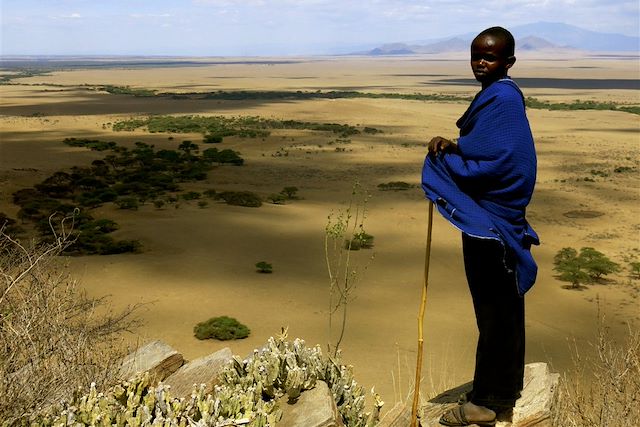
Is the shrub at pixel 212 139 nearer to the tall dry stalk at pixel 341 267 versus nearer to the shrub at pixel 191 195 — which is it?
the shrub at pixel 191 195

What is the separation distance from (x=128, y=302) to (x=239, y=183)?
13315 millimetres

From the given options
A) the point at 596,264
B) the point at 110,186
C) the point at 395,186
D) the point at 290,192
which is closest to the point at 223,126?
→ the point at 110,186

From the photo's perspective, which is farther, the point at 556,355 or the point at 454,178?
the point at 556,355

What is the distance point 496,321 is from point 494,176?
0.92 m

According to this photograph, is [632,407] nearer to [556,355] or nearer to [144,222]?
[556,355]

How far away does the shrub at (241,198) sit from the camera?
20.3m

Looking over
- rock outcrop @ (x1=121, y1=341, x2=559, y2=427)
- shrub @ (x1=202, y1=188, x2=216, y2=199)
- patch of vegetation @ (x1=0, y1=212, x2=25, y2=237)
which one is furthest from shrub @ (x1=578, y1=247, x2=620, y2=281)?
patch of vegetation @ (x1=0, y1=212, x2=25, y2=237)

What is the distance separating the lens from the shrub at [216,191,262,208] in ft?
66.6

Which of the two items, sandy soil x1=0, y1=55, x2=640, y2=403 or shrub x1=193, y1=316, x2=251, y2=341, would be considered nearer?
shrub x1=193, y1=316, x2=251, y2=341

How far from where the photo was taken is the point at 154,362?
18.2 ft

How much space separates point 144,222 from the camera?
58.2 feet

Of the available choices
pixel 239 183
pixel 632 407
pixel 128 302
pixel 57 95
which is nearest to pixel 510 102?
pixel 632 407

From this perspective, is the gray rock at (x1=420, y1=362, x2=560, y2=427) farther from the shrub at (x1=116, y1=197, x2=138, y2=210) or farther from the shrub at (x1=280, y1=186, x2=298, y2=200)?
the shrub at (x1=280, y1=186, x2=298, y2=200)

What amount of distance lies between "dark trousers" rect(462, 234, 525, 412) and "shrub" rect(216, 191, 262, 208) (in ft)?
54.9
